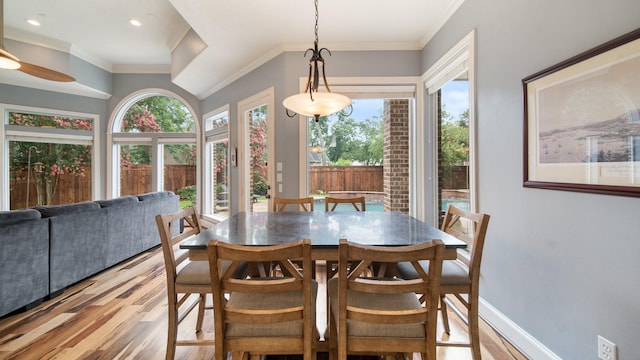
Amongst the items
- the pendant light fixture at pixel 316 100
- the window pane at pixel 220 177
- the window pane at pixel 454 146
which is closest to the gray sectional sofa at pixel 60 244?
the window pane at pixel 220 177

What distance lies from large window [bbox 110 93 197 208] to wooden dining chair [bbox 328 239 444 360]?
17.0ft

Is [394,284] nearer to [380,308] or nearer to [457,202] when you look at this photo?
[380,308]

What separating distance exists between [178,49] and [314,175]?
2.84 m

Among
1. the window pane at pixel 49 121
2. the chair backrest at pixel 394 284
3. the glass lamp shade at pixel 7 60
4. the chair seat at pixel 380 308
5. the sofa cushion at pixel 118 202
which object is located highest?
the window pane at pixel 49 121

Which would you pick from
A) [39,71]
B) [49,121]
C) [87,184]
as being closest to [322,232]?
[39,71]

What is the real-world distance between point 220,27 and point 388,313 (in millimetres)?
3156

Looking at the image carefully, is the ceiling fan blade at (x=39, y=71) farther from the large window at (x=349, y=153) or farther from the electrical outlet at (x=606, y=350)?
the electrical outlet at (x=606, y=350)

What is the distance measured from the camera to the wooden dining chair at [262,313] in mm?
1031

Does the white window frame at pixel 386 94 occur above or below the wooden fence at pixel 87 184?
above

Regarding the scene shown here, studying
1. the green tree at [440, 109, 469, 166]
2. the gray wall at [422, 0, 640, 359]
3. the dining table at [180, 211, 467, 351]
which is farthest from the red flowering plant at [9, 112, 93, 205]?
the gray wall at [422, 0, 640, 359]

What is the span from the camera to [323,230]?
1686 millimetres

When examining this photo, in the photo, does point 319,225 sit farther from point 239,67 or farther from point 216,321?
point 239,67

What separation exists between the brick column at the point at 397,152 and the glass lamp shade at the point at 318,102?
2.11 metres

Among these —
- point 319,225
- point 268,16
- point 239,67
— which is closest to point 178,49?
point 239,67
